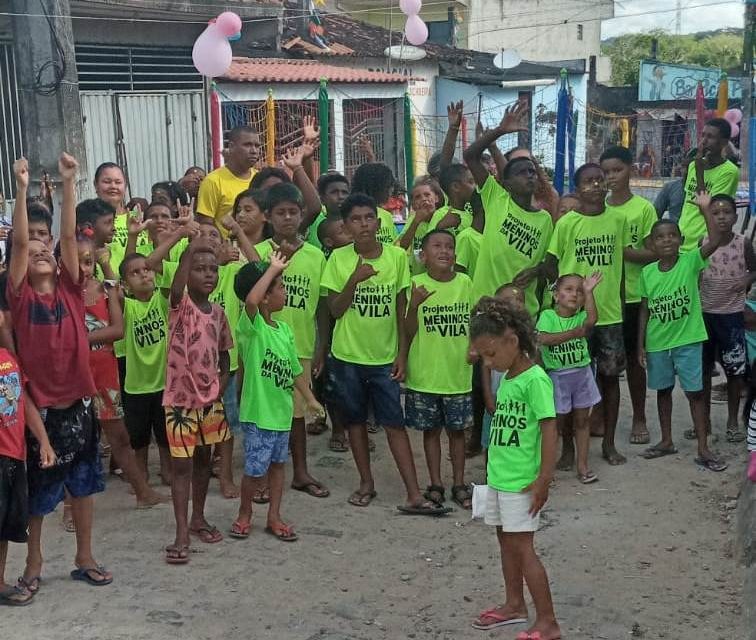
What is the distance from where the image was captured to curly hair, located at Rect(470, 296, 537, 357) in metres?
4.03

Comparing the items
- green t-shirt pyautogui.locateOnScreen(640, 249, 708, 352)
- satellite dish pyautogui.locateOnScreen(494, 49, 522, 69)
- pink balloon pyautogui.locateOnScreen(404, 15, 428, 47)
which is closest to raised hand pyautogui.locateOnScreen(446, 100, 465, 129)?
green t-shirt pyautogui.locateOnScreen(640, 249, 708, 352)

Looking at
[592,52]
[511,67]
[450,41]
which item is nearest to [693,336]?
[511,67]

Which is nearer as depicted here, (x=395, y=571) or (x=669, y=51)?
(x=395, y=571)

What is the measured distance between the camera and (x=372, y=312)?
561 centimetres

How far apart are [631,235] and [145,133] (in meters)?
9.53

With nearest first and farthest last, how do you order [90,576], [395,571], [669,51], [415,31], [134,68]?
[90,576] < [395,571] < [134,68] < [415,31] < [669,51]

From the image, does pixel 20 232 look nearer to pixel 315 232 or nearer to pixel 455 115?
pixel 315 232

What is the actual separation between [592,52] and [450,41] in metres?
15.8

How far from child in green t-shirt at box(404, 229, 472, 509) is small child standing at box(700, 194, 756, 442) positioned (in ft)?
5.88

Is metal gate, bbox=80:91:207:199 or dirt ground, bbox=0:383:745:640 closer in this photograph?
dirt ground, bbox=0:383:745:640

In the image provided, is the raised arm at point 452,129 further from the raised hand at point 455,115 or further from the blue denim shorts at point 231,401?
the blue denim shorts at point 231,401

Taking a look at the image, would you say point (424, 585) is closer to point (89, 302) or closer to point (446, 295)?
point (446, 295)

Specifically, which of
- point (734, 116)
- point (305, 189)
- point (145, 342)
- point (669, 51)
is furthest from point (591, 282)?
point (669, 51)

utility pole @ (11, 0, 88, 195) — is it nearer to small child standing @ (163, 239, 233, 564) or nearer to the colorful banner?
small child standing @ (163, 239, 233, 564)
